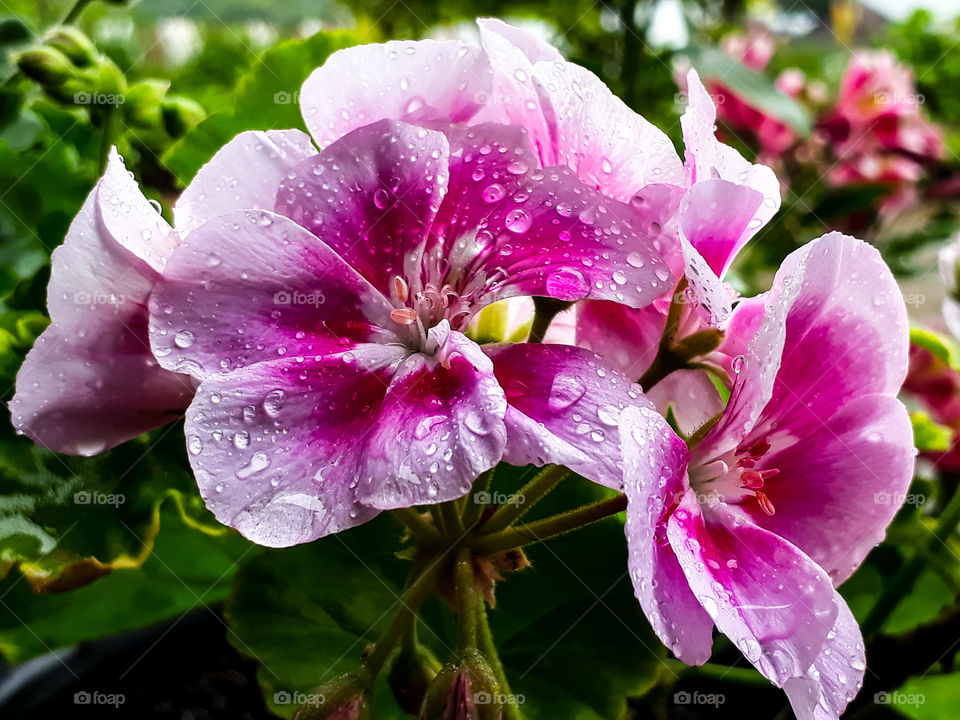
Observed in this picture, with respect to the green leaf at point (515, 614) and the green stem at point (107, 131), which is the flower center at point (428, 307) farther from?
the green stem at point (107, 131)

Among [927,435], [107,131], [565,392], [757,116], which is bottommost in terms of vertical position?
[757,116]

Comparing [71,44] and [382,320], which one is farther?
[71,44]

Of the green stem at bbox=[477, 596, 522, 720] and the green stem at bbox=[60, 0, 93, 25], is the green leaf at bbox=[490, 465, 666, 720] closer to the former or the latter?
the green stem at bbox=[477, 596, 522, 720]

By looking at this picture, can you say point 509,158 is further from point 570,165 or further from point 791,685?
point 791,685

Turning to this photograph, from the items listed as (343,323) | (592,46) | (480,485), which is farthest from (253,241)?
(592,46)

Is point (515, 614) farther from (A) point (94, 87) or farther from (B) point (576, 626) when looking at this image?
(A) point (94, 87)

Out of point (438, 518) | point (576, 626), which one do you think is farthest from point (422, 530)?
point (576, 626)
